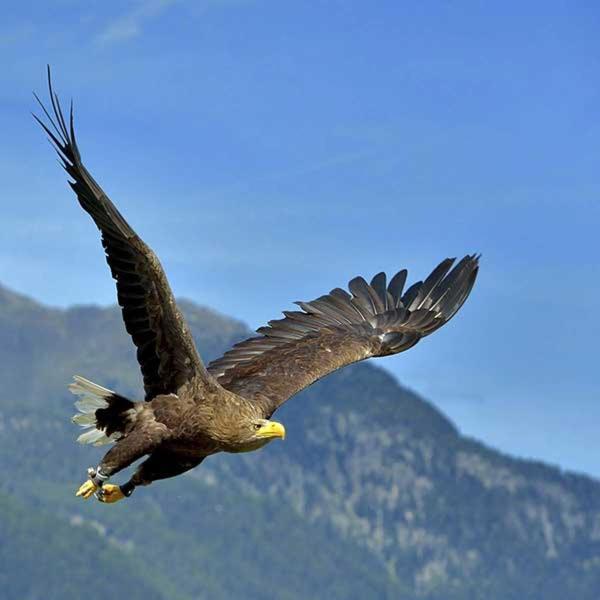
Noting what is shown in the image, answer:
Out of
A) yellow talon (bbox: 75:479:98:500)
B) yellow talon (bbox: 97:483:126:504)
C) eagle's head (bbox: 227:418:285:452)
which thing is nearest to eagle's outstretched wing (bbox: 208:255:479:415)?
eagle's head (bbox: 227:418:285:452)

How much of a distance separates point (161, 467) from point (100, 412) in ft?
2.80

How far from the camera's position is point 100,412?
16875 millimetres

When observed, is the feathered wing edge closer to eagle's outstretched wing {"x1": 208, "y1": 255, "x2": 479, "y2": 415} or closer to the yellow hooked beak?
eagle's outstretched wing {"x1": 208, "y1": 255, "x2": 479, "y2": 415}

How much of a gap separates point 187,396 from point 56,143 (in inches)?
112

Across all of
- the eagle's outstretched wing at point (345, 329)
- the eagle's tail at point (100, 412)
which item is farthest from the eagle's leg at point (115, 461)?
the eagle's outstretched wing at point (345, 329)

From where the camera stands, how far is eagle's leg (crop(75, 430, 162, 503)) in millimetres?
16297

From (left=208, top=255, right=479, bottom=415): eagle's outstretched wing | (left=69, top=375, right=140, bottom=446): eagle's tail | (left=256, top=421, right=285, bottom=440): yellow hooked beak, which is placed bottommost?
(left=69, top=375, right=140, bottom=446): eagle's tail

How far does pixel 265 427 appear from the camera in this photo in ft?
53.2

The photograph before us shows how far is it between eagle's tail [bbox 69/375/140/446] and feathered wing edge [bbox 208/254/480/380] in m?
3.78

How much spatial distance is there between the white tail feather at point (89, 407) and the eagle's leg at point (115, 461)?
0.49 m

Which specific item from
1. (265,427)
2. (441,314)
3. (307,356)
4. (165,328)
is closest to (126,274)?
(165,328)

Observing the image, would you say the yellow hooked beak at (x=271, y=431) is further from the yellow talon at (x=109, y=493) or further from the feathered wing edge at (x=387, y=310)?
the feathered wing edge at (x=387, y=310)

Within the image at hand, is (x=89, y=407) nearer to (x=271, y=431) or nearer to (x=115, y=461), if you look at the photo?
(x=115, y=461)

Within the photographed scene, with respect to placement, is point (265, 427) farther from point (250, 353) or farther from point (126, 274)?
point (250, 353)
